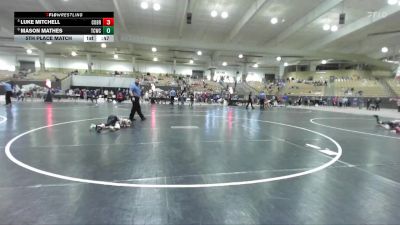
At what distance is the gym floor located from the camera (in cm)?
248

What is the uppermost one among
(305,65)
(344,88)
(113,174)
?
(305,65)

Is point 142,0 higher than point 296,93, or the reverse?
point 142,0

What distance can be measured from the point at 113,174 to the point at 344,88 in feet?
125

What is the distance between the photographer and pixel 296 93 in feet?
120

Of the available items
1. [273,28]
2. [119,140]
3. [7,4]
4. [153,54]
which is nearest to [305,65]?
[273,28]

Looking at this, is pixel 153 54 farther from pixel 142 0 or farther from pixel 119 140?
pixel 119 140
